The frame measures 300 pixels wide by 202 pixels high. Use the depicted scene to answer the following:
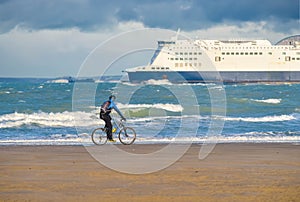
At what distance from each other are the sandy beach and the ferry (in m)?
55.2

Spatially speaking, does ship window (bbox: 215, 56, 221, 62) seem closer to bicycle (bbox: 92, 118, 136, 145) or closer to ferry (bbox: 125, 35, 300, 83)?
ferry (bbox: 125, 35, 300, 83)

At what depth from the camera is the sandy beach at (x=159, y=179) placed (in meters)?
5.16

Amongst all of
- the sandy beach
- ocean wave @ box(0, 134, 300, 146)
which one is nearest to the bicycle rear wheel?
ocean wave @ box(0, 134, 300, 146)

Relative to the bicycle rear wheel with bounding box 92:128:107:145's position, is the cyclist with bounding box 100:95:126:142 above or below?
above

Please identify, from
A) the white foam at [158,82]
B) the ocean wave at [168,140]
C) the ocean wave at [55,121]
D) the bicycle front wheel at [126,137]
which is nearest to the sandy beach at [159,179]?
the bicycle front wheel at [126,137]

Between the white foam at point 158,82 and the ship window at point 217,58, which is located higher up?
the ship window at point 217,58

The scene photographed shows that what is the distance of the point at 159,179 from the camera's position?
6.13 meters

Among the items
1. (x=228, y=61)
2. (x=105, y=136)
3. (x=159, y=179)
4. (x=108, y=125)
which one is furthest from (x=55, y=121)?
(x=228, y=61)

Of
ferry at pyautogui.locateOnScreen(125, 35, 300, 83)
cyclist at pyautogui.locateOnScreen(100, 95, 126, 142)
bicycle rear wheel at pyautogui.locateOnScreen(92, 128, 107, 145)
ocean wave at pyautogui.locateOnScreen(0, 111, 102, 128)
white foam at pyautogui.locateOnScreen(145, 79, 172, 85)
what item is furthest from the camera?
ferry at pyautogui.locateOnScreen(125, 35, 300, 83)

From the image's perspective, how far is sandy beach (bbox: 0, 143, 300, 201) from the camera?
203 inches

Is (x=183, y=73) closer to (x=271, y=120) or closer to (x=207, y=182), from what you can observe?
(x=271, y=120)

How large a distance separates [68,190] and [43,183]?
1.75 feet

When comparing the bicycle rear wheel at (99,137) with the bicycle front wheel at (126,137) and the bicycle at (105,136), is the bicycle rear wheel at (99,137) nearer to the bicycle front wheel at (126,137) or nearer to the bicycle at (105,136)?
the bicycle at (105,136)

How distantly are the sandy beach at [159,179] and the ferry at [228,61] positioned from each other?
55176 millimetres
